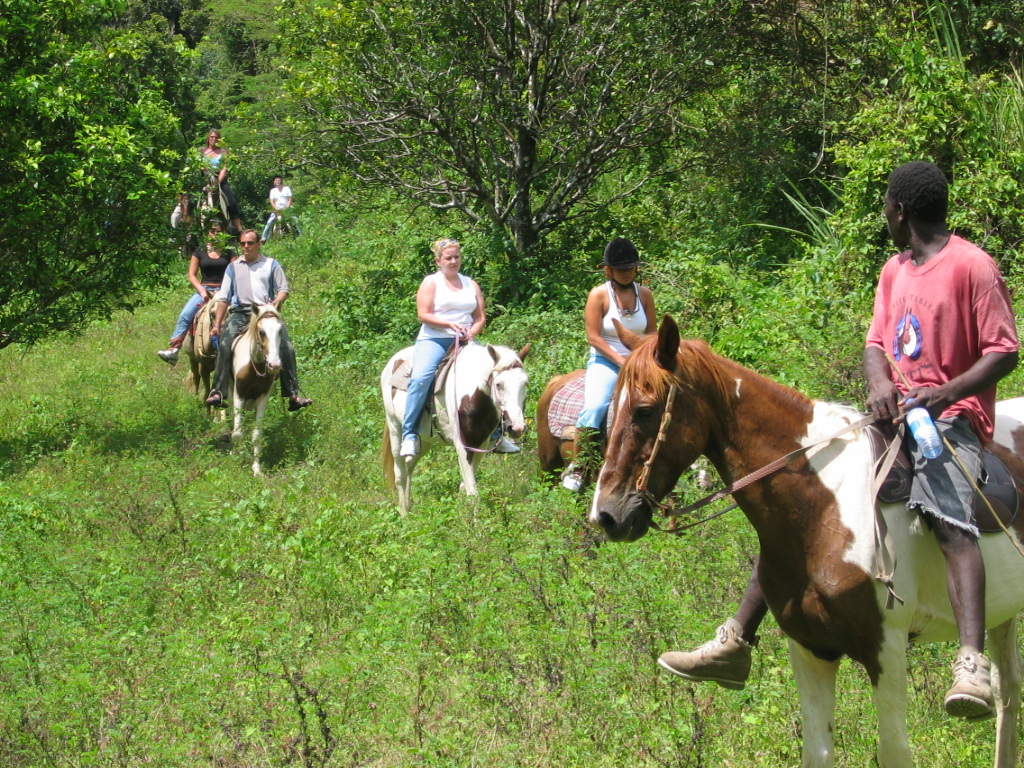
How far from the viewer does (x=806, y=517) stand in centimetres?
430

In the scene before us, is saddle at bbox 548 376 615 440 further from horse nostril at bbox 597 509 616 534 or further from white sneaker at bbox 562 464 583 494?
horse nostril at bbox 597 509 616 534

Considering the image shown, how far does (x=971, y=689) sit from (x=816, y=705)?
24.3 inches

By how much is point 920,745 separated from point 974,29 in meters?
11.3

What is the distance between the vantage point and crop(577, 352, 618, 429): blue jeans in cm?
805

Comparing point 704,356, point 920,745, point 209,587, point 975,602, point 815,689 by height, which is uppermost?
point 704,356

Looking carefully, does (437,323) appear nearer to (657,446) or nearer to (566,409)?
(566,409)

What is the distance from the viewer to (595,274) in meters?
15.6

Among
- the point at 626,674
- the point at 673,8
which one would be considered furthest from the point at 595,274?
the point at 626,674

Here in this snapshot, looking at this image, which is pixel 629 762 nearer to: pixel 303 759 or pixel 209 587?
pixel 303 759

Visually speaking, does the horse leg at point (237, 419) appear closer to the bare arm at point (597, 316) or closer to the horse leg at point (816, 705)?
the bare arm at point (597, 316)

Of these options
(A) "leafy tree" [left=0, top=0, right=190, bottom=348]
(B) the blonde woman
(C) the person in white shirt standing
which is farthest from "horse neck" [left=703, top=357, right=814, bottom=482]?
(C) the person in white shirt standing

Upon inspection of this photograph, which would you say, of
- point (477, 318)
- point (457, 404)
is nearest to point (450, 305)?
point (477, 318)

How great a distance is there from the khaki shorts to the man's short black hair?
0.84 meters

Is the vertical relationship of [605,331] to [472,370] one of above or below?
above
